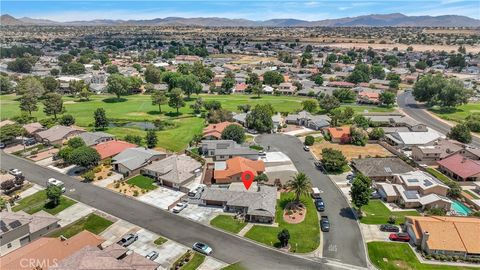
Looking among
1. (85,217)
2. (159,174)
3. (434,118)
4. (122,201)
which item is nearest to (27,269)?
(85,217)

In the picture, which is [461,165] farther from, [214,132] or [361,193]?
[214,132]

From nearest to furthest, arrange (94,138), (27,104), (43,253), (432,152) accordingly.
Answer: (43,253) < (432,152) < (94,138) < (27,104)

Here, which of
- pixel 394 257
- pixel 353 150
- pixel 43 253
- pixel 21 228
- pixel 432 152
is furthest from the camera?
pixel 353 150

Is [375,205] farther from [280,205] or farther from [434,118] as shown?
[434,118]

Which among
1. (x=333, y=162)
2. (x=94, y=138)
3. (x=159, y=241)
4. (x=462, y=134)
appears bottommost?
(x=159, y=241)

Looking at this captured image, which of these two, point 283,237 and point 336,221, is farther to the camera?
point 336,221

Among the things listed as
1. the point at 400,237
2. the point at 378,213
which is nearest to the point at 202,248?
the point at 400,237

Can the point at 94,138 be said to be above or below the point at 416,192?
above

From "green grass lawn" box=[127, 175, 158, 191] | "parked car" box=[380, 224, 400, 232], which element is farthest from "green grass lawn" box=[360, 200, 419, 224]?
"green grass lawn" box=[127, 175, 158, 191]
